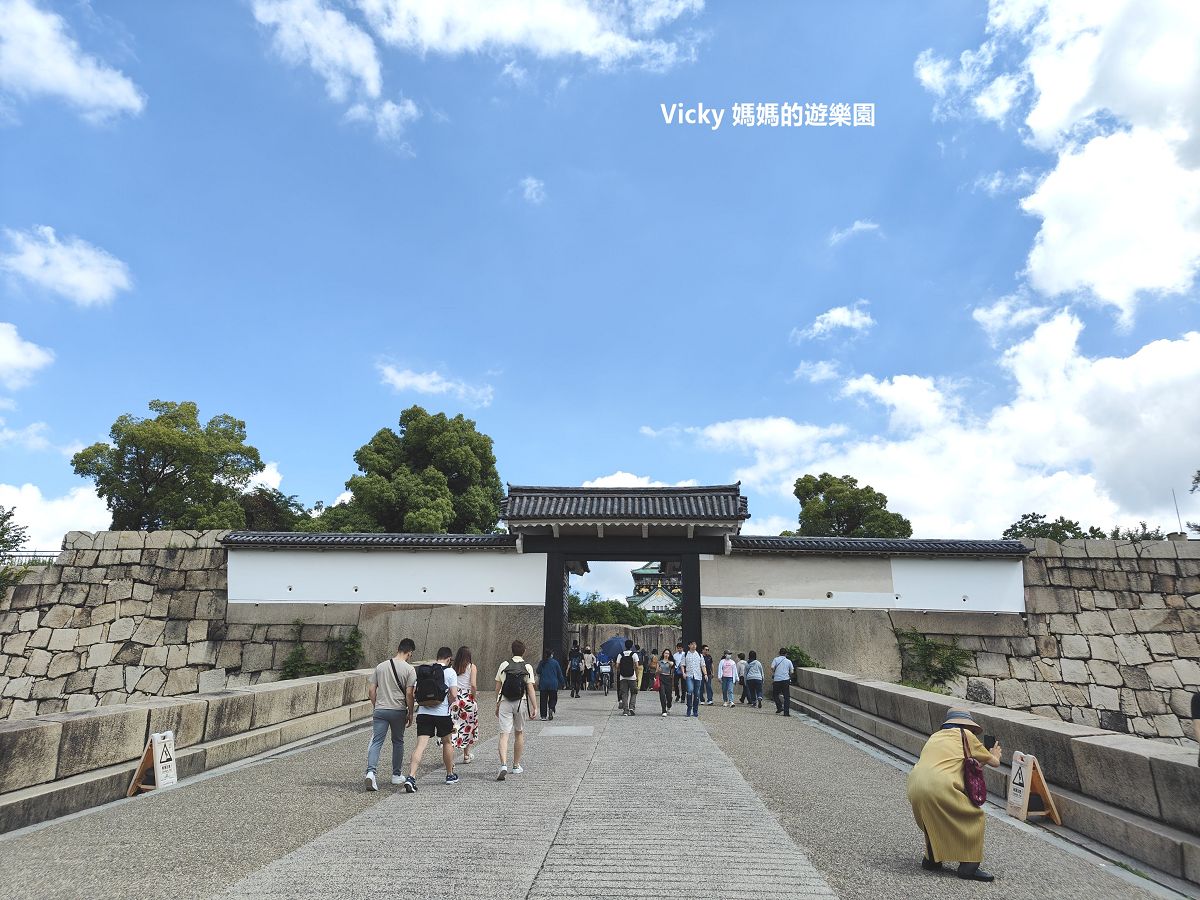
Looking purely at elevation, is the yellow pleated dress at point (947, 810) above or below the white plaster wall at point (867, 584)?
below

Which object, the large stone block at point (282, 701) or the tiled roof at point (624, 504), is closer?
the large stone block at point (282, 701)

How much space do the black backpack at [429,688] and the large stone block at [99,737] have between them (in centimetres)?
302

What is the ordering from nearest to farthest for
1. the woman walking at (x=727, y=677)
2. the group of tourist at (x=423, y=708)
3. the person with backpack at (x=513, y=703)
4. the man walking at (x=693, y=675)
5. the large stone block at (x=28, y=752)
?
the large stone block at (x=28, y=752) → the group of tourist at (x=423, y=708) → the person with backpack at (x=513, y=703) → the man walking at (x=693, y=675) → the woman walking at (x=727, y=677)

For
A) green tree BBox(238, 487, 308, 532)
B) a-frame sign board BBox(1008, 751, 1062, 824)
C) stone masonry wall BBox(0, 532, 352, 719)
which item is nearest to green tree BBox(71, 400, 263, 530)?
green tree BBox(238, 487, 308, 532)

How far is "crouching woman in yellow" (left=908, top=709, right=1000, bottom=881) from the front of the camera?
16.4ft

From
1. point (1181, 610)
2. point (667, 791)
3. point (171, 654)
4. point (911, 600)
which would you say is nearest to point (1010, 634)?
point (911, 600)

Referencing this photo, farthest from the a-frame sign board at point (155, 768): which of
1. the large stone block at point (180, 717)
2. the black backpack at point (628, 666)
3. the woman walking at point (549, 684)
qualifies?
the black backpack at point (628, 666)

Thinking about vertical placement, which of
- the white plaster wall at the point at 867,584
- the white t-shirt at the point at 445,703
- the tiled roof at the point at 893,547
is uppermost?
the tiled roof at the point at 893,547

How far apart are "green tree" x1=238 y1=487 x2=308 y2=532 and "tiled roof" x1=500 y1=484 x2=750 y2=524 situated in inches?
877

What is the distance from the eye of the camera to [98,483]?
108 ft

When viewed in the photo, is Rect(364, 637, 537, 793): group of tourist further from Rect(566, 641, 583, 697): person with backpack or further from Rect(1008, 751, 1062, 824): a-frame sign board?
Rect(566, 641, 583, 697): person with backpack

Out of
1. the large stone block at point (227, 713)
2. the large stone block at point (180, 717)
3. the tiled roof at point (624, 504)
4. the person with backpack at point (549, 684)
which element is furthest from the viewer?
the tiled roof at point (624, 504)

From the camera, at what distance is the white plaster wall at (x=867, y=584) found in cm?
1903

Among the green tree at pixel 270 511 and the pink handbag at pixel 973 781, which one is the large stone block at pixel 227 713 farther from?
the green tree at pixel 270 511
